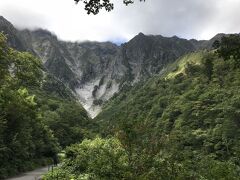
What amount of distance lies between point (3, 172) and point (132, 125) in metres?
28.0

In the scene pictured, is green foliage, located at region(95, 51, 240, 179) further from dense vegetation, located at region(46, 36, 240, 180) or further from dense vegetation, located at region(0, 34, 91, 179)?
dense vegetation, located at region(0, 34, 91, 179)

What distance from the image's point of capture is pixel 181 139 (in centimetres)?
12325

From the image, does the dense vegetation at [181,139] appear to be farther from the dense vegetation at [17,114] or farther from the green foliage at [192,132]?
the dense vegetation at [17,114]

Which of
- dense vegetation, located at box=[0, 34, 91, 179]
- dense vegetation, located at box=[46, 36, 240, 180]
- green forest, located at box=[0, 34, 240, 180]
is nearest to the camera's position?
dense vegetation, located at box=[46, 36, 240, 180]

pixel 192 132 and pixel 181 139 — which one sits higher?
pixel 192 132

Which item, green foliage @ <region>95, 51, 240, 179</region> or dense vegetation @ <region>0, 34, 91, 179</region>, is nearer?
green foliage @ <region>95, 51, 240, 179</region>

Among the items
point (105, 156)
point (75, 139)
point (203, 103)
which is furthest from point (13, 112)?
point (203, 103)

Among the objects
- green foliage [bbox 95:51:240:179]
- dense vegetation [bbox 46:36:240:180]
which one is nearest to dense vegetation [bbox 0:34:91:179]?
dense vegetation [bbox 46:36:240:180]

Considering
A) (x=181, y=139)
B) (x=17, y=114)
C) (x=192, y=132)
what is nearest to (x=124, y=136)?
(x=17, y=114)

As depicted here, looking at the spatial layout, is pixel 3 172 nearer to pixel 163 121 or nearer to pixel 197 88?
pixel 163 121

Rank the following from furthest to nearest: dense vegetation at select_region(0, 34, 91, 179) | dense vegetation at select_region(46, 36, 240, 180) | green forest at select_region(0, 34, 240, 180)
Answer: dense vegetation at select_region(0, 34, 91, 179), green forest at select_region(0, 34, 240, 180), dense vegetation at select_region(46, 36, 240, 180)

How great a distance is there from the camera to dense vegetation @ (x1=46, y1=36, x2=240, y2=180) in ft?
74.2

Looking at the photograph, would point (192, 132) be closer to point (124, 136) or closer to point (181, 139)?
point (181, 139)

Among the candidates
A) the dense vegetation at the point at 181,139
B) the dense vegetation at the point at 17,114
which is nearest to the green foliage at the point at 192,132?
the dense vegetation at the point at 181,139
